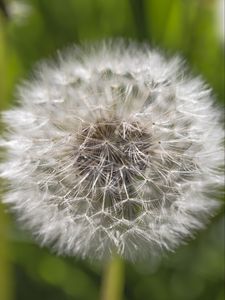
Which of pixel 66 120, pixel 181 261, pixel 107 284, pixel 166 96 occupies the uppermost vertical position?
pixel 166 96

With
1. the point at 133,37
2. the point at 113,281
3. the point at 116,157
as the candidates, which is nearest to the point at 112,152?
the point at 116,157

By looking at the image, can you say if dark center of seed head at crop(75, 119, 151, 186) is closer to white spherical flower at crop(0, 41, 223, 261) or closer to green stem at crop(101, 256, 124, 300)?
white spherical flower at crop(0, 41, 223, 261)

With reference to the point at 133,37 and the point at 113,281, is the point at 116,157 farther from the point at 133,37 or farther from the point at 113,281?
the point at 133,37

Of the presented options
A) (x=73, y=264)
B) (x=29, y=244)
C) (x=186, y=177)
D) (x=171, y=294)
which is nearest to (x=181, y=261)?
(x=171, y=294)

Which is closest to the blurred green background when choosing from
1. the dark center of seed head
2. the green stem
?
the green stem

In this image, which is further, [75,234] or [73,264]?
[73,264]

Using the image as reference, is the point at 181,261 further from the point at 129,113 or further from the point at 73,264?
the point at 129,113
